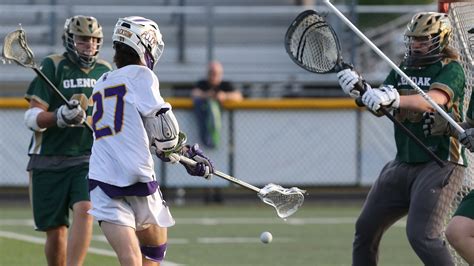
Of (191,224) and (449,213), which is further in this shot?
(191,224)

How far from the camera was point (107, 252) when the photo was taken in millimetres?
11352

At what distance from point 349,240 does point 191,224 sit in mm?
2151

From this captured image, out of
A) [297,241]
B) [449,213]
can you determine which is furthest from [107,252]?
[449,213]

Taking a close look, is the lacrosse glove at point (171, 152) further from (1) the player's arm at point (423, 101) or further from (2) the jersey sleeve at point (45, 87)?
(2) the jersey sleeve at point (45, 87)

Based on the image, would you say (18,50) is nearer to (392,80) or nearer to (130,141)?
(130,141)

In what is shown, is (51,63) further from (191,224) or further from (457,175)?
(191,224)

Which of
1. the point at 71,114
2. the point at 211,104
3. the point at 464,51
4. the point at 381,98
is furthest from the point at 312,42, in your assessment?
the point at 211,104

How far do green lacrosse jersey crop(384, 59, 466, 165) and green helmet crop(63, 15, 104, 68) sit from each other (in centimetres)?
225

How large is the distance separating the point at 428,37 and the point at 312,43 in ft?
2.43

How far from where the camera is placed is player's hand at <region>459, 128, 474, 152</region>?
7387mm

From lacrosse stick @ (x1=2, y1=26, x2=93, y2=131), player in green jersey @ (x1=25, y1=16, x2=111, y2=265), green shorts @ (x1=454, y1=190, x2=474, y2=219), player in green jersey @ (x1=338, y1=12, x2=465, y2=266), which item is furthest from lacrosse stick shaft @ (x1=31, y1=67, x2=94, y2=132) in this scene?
green shorts @ (x1=454, y1=190, x2=474, y2=219)

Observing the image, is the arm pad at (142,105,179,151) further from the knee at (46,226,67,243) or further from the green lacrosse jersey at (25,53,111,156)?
the knee at (46,226,67,243)

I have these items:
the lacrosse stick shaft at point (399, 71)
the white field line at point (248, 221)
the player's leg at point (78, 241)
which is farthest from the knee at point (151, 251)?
the white field line at point (248, 221)

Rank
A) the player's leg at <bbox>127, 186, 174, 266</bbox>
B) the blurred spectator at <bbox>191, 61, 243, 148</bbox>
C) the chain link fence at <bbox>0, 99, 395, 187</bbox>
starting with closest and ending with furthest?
the player's leg at <bbox>127, 186, 174, 266</bbox> < the blurred spectator at <bbox>191, 61, 243, 148</bbox> < the chain link fence at <bbox>0, 99, 395, 187</bbox>
